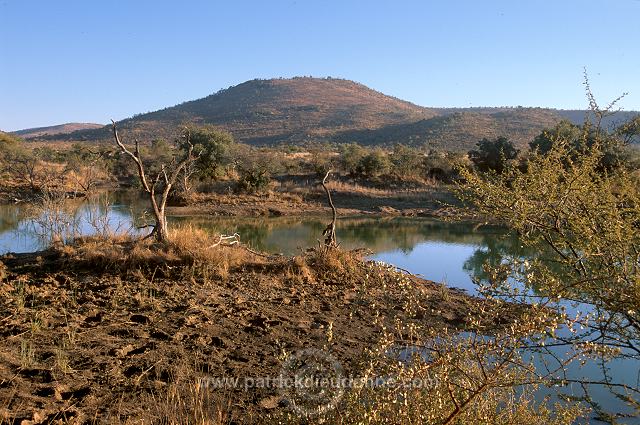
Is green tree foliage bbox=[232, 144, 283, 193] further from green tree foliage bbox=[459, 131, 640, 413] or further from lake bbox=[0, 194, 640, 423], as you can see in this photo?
green tree foliage bbox=[459, 131, 640, 413]

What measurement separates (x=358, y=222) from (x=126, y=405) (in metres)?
18.6

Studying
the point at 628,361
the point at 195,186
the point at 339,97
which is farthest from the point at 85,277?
the point at 339,97

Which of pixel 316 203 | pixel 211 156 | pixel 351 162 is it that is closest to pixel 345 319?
pixel 316 203

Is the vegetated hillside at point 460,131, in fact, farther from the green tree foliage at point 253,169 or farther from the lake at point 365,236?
the lake at point 365,236

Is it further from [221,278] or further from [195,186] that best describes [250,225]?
[221,278]

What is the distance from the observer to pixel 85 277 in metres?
8.37

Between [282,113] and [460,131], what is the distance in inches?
1314

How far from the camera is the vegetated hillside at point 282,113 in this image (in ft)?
243

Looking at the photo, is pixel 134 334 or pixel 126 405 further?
pixel 134 334

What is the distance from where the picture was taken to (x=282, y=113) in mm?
85188

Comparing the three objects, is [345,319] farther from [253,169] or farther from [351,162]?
[351,162]

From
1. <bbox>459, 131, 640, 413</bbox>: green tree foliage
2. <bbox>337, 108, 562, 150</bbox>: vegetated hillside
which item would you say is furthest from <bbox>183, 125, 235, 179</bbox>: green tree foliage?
<bbox>337, 108, 562, 150</bbox>: vegetated hillside

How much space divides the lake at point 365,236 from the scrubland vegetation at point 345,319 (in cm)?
200

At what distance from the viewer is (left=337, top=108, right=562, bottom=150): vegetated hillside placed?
58156 mm
